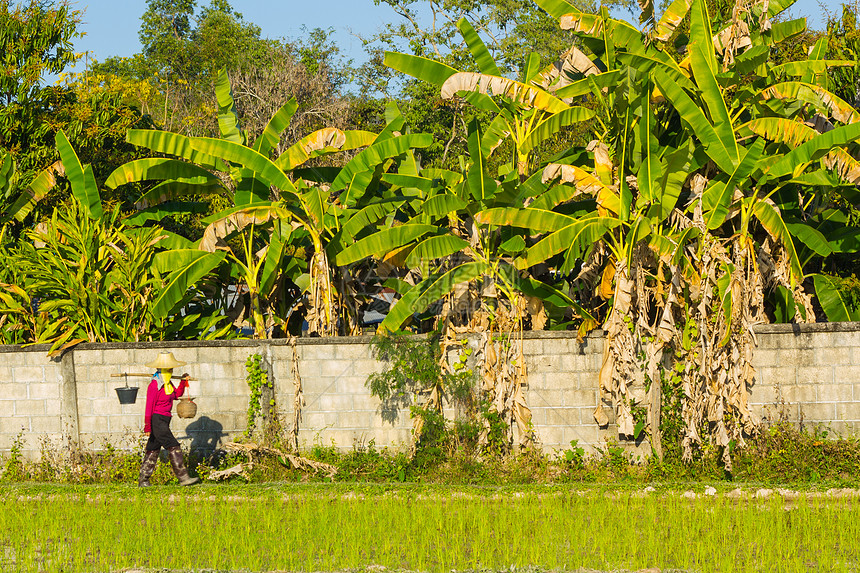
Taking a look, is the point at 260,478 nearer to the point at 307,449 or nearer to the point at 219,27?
the point at 307,449

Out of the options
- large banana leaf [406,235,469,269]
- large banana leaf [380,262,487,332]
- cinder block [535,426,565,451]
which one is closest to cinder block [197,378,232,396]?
large banana leaf [380,262,487,332]

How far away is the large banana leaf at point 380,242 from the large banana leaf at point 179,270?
68.0 inches

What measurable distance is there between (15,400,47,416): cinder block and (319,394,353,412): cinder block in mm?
3440

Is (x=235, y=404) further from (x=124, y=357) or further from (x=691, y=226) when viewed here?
(x=691, y=226)

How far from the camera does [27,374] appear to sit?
35.0ft

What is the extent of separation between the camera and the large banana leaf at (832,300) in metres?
10.4

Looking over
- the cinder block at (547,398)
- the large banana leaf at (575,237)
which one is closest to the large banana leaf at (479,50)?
the large banana leaf at (575,237)

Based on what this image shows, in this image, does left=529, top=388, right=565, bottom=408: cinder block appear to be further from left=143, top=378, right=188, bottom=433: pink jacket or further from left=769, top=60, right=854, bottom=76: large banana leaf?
left=769, top=60, right=854, bottom=76: large banana leaf

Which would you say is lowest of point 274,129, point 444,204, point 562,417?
point 562,417

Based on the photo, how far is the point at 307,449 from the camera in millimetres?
10312

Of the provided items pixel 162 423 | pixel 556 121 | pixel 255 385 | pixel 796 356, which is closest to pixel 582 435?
pixel 796 356

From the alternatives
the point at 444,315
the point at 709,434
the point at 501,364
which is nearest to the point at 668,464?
the point at 709,434

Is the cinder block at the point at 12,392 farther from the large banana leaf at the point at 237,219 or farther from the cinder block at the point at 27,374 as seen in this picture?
the large banana leaf at the point at 237,219

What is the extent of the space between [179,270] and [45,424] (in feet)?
7.97
